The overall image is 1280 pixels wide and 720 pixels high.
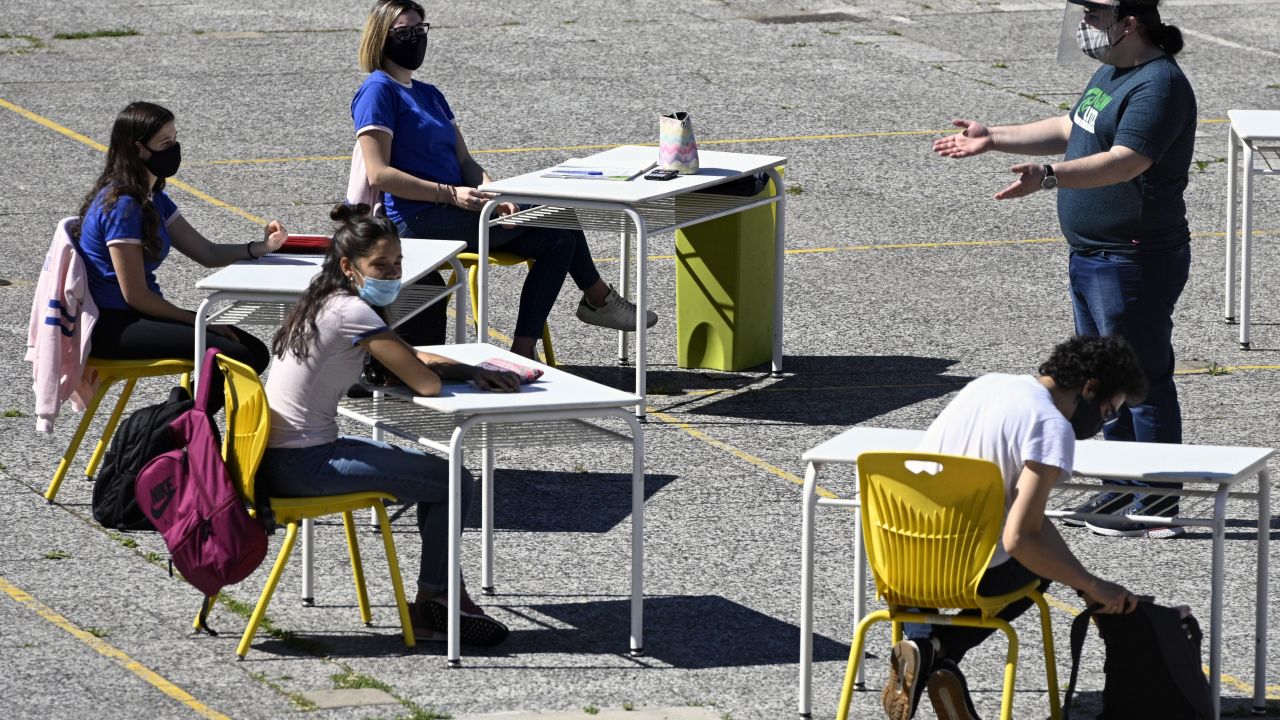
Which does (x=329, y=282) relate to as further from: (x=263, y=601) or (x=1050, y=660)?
(x=1050, y=660)

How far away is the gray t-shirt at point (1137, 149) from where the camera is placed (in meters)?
7.35

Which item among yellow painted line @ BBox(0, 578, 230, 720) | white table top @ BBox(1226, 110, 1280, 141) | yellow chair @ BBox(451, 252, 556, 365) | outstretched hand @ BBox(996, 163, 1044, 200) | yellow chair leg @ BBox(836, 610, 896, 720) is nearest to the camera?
yellow chair leg @ BBox(836, 610, 896, 720)

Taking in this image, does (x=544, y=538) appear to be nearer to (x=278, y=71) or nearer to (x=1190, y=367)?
(x=1190, y=367)

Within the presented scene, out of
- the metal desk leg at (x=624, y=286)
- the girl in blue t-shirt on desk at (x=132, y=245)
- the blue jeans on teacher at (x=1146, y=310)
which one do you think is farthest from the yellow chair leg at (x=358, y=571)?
the metal desk leg at (x=624, y=286)

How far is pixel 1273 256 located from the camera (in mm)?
12023

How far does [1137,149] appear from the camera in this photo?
7.31m

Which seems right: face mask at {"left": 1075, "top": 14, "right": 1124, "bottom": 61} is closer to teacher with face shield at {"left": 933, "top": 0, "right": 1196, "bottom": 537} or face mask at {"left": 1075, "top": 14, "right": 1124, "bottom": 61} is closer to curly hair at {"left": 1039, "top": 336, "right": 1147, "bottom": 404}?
A: teacher with face shield at {"left": 933, "top": 0, "right": 1196, "bottom": 537}

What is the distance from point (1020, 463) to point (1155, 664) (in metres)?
0.70

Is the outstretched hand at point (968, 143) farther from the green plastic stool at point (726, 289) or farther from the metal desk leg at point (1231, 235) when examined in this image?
the metal desk leg at point (1231, 235)

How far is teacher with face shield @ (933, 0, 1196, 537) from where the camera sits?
24.1ft

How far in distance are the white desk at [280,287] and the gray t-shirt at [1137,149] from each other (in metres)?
2.42

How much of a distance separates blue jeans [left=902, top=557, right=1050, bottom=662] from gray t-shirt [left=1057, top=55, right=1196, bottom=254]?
2.25 m

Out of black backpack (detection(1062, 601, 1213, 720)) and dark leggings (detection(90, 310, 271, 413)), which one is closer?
black backpack (detection(1062, 601, 1213, 720))

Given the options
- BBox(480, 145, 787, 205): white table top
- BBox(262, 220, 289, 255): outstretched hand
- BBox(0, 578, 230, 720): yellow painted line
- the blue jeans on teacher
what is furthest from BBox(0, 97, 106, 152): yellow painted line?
the blue jeans on teacher
